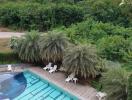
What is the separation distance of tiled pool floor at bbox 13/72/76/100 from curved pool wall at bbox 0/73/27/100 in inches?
14.7

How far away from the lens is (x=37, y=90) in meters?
21.5

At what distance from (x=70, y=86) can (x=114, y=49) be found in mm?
3948

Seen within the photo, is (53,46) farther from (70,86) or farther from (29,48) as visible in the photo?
(70,86)

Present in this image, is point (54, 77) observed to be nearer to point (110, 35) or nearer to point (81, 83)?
point (81, 83)

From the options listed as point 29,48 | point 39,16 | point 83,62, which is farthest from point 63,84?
point 39,16

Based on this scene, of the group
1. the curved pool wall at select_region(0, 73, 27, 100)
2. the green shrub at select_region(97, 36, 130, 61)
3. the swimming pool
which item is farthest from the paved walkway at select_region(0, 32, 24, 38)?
the green shrub at select_region(97, 36, 130, 61)

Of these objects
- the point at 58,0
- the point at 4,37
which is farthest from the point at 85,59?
the point at 58,0

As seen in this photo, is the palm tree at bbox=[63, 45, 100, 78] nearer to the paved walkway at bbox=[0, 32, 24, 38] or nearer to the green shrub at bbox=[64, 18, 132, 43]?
the green shrub at bbox=[64, 18, 132, 43]

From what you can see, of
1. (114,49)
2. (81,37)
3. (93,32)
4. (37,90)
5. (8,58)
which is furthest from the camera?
(93,32)

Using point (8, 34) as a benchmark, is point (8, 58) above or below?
below

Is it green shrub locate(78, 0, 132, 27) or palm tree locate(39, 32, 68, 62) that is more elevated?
green shrub locate(78, 0, 132, 27)

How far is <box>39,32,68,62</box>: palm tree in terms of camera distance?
905 inches

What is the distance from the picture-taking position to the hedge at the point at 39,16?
3155 cm

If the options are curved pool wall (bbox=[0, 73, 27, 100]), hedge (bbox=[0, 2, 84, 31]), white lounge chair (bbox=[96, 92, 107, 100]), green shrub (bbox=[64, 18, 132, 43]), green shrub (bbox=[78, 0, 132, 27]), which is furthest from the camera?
hedge (bbox=[0, 2, 84, 31])
